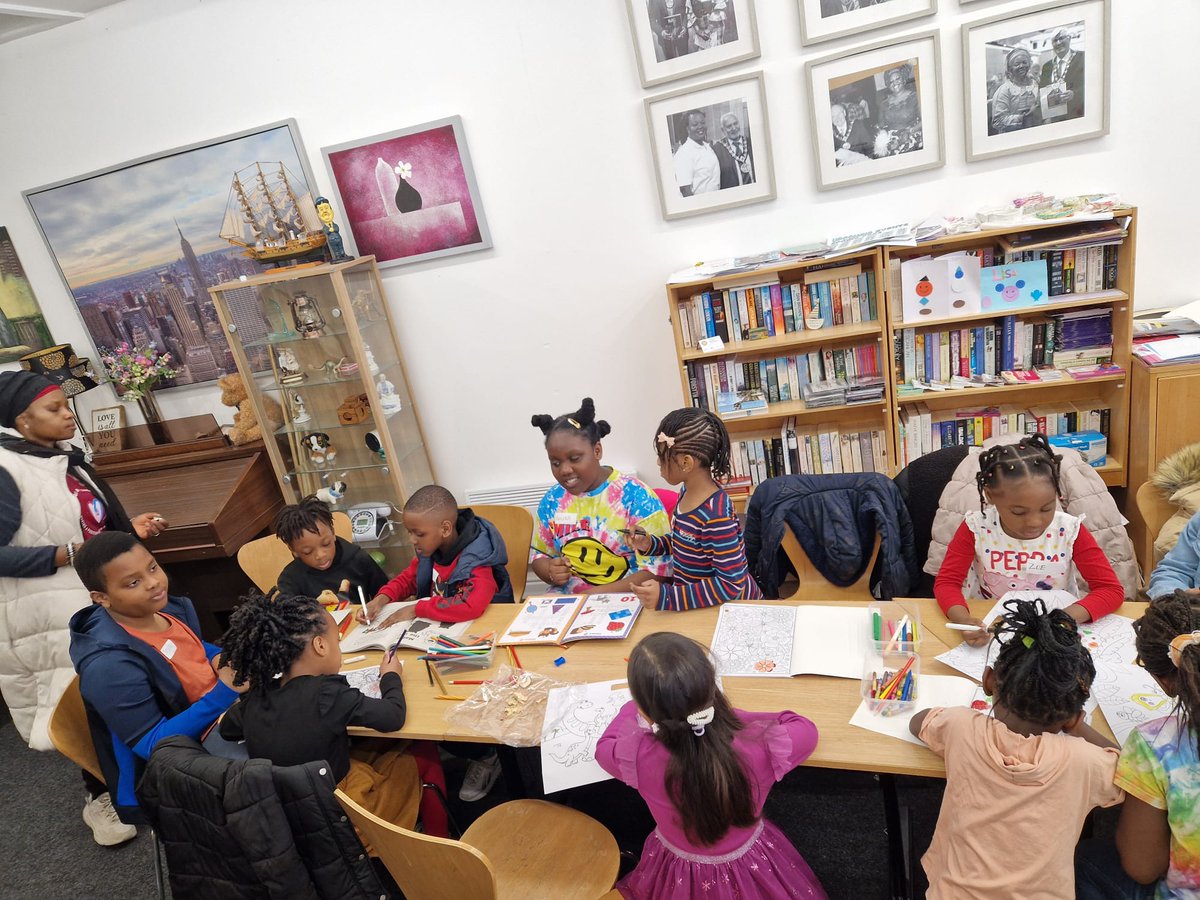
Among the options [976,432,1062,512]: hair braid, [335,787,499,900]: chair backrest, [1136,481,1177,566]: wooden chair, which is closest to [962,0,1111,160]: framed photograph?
[1136,481,1177,566]: wooden chair

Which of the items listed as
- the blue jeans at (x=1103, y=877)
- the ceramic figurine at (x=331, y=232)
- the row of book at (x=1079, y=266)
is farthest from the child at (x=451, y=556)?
the row of book at (x=1079, y=266)

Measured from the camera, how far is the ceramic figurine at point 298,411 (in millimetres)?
3787

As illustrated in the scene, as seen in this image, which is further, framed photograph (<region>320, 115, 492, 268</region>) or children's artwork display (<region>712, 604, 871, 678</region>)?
framed photograph (<region>320, 115, 492, 268</region>)

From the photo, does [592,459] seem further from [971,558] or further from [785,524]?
[971,558]

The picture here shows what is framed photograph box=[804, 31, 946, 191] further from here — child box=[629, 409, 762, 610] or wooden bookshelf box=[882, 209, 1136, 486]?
child box=[629, 409, 762, 610]

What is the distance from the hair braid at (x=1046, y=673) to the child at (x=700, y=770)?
0.40 meters

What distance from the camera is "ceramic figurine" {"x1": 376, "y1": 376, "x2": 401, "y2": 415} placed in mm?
3691

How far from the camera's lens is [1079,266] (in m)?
2.86

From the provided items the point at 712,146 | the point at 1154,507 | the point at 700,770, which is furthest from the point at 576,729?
the point at 712,146

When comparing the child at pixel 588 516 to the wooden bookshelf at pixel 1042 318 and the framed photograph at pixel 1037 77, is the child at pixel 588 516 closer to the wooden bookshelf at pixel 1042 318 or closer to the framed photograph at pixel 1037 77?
the wooden bookshelf at pixel 1042 318

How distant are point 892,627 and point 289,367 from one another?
10.0 feet

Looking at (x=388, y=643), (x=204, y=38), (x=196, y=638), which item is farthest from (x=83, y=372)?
(x=388, y=643)

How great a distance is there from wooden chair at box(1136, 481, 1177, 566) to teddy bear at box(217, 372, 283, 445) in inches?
144

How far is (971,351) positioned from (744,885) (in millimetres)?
2387
